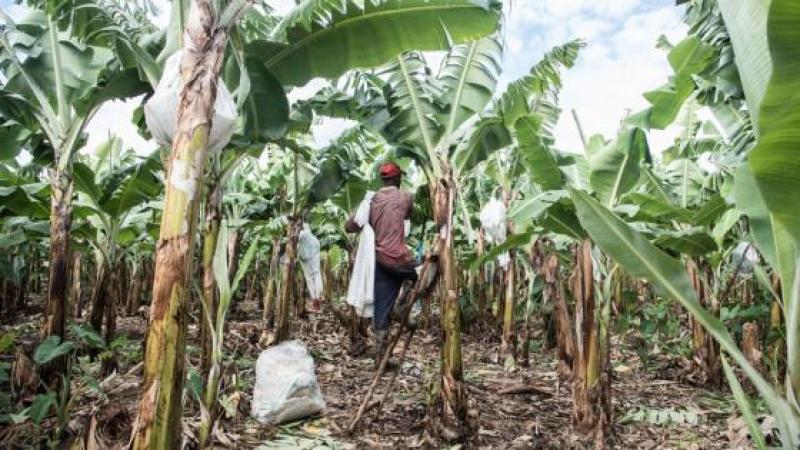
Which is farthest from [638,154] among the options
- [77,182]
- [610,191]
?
[77,182]

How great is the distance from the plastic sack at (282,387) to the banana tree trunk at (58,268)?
1.45 m

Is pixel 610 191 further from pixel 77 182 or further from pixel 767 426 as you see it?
pixel 77 182

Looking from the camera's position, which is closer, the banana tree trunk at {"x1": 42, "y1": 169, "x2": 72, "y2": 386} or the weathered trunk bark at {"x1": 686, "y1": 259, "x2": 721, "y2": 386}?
the banana tree trunk at {"x1": 42, "y1": 169, "x2": 72, "y2": 386}

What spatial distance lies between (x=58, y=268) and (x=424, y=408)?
312 cm

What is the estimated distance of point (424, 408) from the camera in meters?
4.54

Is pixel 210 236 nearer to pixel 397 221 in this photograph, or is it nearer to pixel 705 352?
pixel 397 221

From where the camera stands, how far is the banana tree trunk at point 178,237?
2.12m

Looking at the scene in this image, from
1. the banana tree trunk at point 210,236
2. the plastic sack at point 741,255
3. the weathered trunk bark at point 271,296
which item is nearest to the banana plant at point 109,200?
the banana tree trunk at point 210,236

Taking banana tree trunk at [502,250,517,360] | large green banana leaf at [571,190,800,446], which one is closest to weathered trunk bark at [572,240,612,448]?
large green banana leaf at [571,190,800,446]

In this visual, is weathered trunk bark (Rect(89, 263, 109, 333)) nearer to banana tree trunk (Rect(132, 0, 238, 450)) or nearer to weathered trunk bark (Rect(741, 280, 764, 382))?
banana tree trunk (Rect(132, 0, 238, 450))

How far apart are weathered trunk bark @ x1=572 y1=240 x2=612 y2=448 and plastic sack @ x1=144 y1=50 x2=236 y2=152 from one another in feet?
8.72

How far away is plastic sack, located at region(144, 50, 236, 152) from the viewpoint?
248cm

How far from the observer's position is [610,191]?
169 inches

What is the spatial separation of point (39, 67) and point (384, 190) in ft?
10.5
